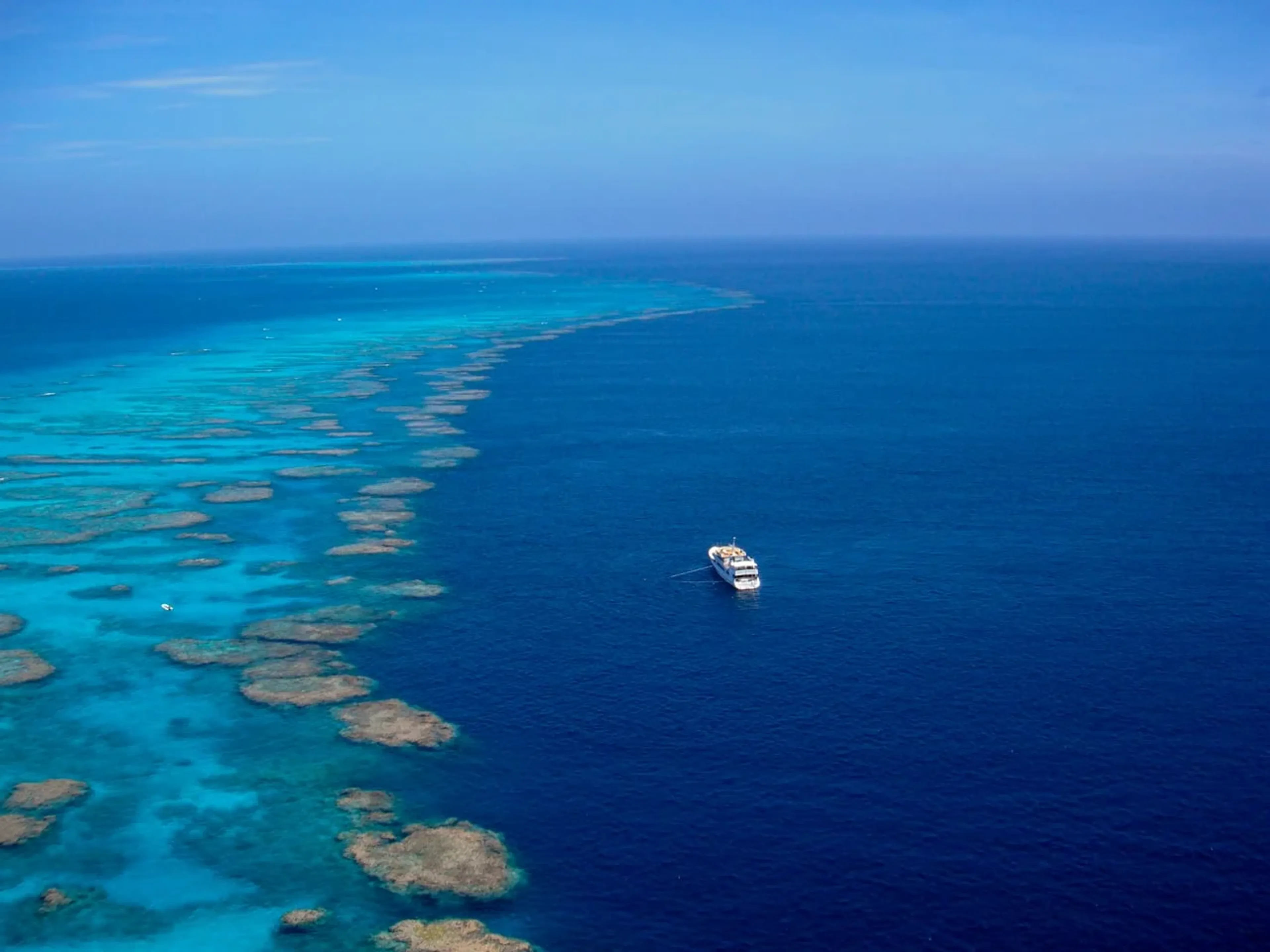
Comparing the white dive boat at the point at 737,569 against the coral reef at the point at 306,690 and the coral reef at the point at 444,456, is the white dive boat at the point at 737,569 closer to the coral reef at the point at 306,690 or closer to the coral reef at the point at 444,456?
the coral reef at the point at 306,690

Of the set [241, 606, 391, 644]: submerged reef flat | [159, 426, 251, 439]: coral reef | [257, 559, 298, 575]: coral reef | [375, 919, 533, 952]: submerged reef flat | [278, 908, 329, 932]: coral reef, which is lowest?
[278, 908, 329, 932]: coral reef

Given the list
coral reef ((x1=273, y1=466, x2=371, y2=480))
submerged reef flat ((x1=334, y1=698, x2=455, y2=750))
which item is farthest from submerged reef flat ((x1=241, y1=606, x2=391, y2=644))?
coral reef ((x1=273, y1=466, x2=371, y2=480))

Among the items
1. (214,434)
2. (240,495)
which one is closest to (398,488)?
(240,495)

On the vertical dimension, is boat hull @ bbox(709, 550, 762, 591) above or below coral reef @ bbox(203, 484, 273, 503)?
above

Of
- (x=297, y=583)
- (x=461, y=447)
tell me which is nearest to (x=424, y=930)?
(x=297, y=583)

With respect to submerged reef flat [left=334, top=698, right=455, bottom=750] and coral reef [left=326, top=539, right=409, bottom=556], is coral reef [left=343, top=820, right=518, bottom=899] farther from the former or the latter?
coral reef [left=326, top=539, right=409, bottom=556]

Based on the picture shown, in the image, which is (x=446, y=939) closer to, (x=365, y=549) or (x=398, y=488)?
(x=365, y=549)

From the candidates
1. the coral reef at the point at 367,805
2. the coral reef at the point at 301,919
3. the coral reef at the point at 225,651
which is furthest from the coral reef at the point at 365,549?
the coral reef at the point at 301,919
